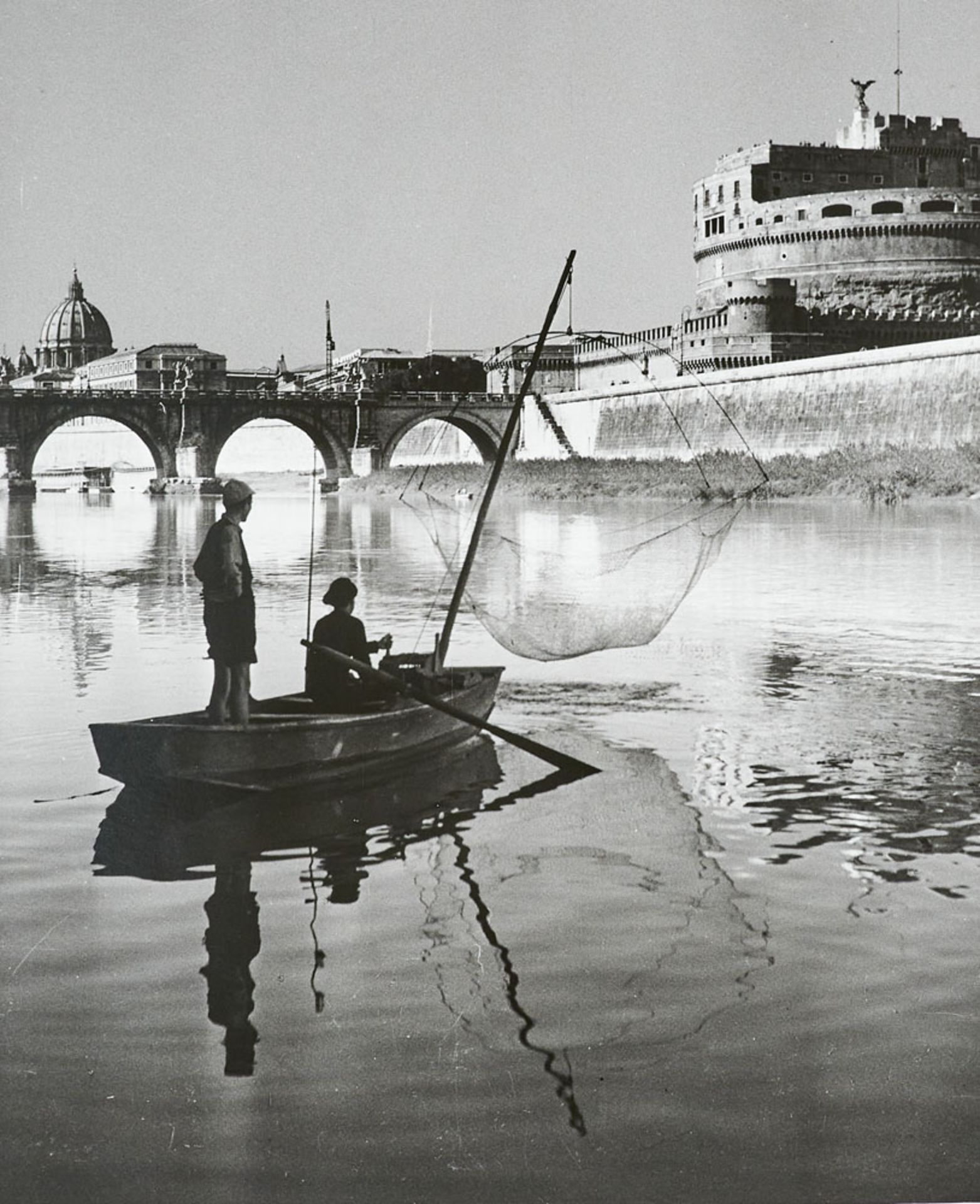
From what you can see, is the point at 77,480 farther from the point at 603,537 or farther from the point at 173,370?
the point at 603,537

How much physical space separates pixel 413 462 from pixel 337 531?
47.5 meters

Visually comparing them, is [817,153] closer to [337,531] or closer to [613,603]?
[337,531]

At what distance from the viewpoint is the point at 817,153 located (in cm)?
7012

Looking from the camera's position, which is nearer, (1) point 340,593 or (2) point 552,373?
(1) point 340,593

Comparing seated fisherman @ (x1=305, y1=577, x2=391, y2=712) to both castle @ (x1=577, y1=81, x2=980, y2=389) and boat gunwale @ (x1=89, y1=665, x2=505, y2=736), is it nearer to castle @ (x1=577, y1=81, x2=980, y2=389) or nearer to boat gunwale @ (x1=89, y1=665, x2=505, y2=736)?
boat gunwale @ (x1=89, y1=665, x2=505, y2=736)

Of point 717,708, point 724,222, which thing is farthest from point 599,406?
point 717,708

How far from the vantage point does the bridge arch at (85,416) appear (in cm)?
6575

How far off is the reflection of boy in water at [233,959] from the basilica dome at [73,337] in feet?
366

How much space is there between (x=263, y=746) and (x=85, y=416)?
6217 cm

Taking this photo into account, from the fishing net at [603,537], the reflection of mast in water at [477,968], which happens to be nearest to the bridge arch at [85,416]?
the fishing net at [603,537]

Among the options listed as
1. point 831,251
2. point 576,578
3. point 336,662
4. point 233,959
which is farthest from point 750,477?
point 233,959

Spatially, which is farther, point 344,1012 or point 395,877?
point 395,877

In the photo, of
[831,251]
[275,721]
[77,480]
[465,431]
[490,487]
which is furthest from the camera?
[77,480]

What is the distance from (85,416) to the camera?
221ft
